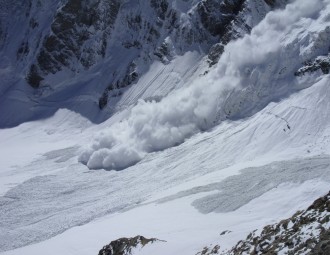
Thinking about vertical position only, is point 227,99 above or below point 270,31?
below

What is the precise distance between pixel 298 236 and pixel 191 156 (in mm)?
40788

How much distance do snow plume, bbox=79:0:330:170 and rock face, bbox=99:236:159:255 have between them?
36.2 m

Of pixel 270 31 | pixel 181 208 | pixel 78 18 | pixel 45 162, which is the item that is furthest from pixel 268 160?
pixel 78 18

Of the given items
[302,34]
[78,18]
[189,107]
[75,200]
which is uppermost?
[78,18]

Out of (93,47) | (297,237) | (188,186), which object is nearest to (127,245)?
(297,237)

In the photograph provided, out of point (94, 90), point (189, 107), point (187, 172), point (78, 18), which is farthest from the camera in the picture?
point (78, 18)

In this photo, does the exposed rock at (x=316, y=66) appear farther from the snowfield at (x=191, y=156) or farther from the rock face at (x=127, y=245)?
the rock face at (x=127, y=245)

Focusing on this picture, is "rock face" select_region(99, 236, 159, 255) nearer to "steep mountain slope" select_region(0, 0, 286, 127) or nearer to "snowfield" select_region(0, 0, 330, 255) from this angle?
"snowfield" select_region(0, 0, 330, 255)

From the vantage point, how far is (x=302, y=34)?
193 ft

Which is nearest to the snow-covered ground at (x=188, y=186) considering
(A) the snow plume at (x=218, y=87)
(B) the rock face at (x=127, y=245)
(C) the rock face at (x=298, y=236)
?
(A) the snow plume at (x=218, y=87)

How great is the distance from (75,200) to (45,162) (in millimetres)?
16226

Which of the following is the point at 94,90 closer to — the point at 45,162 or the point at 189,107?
the point at 45,162

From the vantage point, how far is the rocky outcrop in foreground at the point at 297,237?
48.8 feet

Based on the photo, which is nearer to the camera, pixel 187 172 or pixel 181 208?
pixel 181 208
